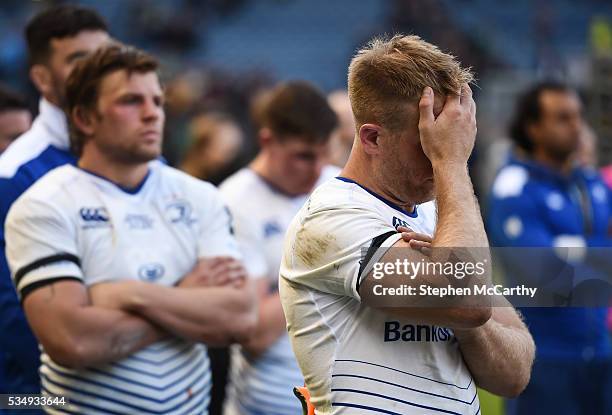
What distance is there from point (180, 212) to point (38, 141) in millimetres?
782

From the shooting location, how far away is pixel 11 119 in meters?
5.20

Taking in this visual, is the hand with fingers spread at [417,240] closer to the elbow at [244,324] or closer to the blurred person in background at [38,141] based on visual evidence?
the elbow at [244,324]

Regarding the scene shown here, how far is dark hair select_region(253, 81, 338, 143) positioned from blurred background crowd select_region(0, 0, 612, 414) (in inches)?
306

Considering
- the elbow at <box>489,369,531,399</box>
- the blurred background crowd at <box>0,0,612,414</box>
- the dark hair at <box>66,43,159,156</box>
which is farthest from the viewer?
the blurred background crowd at <box>0,0,612,414</box>

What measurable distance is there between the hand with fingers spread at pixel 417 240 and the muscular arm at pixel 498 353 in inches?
9.9

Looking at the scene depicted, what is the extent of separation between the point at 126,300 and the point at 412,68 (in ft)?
4.98

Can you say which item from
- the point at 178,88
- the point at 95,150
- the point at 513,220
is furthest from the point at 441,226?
the point at 178,88

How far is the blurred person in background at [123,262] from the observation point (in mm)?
3412

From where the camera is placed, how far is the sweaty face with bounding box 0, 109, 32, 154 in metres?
5.18

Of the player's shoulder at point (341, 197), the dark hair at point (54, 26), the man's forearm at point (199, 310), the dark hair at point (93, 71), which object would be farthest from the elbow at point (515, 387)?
the dark hair at point (54, 26)

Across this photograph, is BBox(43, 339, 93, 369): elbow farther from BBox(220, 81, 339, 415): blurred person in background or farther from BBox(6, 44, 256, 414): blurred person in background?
BBox(220, 81, 339, 415): blurred person in background

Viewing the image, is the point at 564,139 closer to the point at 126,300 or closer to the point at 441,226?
the point at 126,300

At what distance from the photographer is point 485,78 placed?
17.7 meters

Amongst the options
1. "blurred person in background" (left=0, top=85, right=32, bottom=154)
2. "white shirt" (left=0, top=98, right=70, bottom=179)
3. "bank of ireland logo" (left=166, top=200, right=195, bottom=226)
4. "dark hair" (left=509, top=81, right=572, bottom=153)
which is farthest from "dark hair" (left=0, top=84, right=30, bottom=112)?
"dark hair" (left=509, top=81, right=572, bottom=153)
